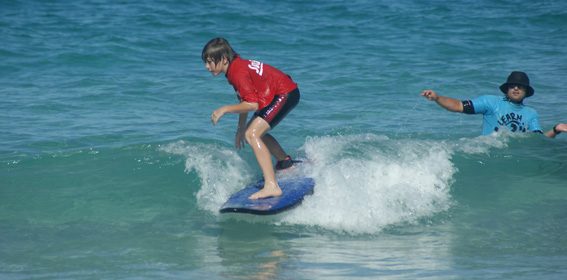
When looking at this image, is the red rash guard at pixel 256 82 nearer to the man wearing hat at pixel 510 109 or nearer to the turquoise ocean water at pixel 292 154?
the turquoise ocean water at pixel 292 154

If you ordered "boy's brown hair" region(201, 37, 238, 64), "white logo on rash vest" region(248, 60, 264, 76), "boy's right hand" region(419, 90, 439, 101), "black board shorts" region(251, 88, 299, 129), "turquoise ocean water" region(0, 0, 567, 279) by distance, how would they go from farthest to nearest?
"boy's right hand" region(419, 90, 439, 101) → "black board shorts" region(251, 88, 299, 129) → "white logo on rash vest" region(248, 60, 264, 76) → "boy's brown hair" region(201, 37, 238, 64) → "turquoise ocean water" region(0, 0, 567, 279)

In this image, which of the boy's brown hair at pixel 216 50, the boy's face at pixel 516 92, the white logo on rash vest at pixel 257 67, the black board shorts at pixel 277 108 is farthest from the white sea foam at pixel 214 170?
the boy's face at pixel 516 92

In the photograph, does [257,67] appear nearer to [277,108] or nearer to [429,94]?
[277,108]

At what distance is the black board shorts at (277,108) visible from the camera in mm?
5859

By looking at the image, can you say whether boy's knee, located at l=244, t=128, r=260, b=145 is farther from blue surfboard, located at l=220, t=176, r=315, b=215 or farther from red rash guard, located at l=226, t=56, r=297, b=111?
blue surfboard, located at l=220, t=176, r=315, b=215

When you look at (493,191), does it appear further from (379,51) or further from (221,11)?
(221,11)

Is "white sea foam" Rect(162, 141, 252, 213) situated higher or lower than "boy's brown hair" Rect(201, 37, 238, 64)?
lower

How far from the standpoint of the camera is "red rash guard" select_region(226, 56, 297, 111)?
219 inches

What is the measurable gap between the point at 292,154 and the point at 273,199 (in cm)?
261

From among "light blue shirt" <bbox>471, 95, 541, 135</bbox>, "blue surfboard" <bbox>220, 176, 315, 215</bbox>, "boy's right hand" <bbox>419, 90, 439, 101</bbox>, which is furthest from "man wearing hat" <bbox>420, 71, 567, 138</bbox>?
"blue surfboard" <bbox>220, 176, 315, 215</bbox>

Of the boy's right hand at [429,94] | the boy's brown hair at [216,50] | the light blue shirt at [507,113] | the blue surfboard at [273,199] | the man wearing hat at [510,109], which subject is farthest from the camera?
the light blue shirt at [507,113]

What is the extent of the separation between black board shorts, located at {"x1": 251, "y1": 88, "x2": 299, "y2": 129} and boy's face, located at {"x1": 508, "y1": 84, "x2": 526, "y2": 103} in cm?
324

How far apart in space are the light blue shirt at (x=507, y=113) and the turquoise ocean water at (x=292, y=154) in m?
0.32

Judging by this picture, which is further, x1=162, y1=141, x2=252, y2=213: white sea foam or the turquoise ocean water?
x1=162, y1=141, x2=252, y2=213: white sea foam
